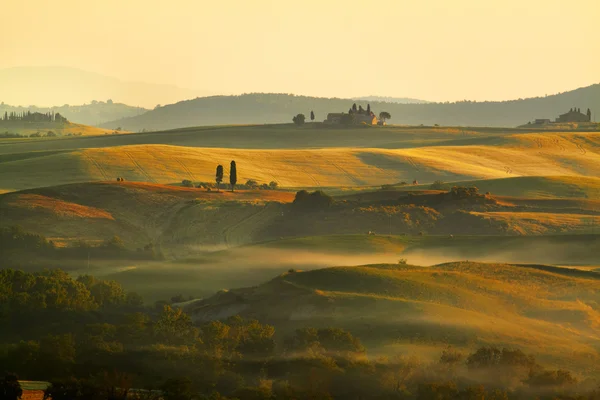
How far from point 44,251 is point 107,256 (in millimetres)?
4310

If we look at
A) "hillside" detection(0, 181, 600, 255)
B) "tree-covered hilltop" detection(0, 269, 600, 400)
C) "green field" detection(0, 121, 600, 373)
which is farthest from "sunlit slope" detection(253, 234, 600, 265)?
"tree-covered hilltop" detection(0, 269, 600, 400)

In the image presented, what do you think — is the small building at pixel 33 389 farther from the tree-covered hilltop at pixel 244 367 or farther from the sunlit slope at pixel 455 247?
the sunlit slope at pixel 455 247

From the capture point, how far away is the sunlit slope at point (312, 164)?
133875 mm

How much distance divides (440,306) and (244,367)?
43.7 feet

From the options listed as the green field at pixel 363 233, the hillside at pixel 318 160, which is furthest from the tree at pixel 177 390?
the hillside at pixel 318 160

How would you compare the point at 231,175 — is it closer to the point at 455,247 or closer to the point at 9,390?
the point at 455,247

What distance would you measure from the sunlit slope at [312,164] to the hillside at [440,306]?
65104 millimetres

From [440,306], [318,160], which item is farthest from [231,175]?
[440,306]

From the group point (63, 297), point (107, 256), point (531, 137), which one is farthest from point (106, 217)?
point (531, 137)

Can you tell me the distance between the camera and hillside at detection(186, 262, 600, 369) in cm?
5272

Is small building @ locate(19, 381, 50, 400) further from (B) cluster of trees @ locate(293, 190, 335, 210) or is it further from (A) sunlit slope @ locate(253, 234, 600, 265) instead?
(B) cluster of trees @ locate(293, 190, 335, 210)

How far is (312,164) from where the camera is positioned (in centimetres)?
14938

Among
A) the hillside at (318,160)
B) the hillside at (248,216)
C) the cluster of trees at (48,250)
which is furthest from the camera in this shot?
the hillside at (318,160)

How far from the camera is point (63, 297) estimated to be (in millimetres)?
61406
